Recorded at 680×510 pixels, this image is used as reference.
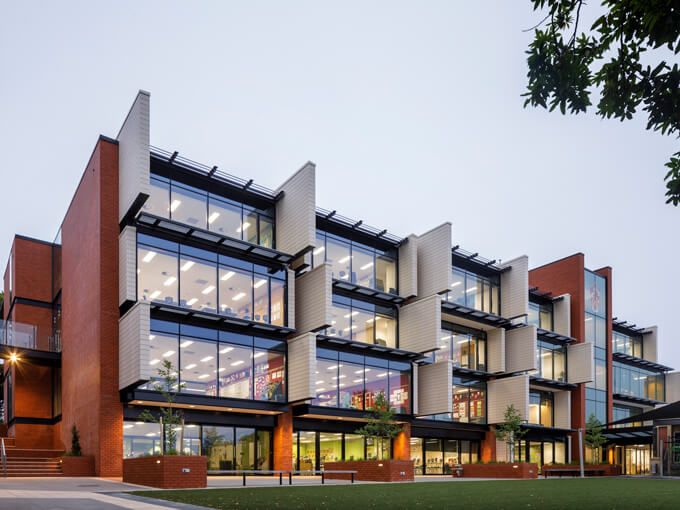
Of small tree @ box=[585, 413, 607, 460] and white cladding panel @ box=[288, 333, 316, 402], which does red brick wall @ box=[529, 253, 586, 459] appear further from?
white cladding panel @ box=[288, 333, 316, 402]

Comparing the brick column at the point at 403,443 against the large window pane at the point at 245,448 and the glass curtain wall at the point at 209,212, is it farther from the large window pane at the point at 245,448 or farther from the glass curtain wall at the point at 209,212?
the glass curtain wall at the point at 209,212

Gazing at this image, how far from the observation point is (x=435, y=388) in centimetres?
3841

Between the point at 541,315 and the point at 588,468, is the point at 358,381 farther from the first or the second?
the point at 541,315

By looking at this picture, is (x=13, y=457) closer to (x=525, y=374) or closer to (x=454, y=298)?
(x=454, y=298)

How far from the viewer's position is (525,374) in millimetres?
43375

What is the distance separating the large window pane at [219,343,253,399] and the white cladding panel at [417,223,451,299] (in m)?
13.0

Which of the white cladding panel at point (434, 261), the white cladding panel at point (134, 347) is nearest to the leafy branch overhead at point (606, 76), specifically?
the white cladding panel at point (134, 347)

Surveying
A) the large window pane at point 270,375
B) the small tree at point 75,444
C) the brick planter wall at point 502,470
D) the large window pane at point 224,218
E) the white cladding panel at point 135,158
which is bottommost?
the brick planter wall at point 502,470

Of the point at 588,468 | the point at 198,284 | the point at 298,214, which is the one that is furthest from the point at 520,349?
the point at 198,284

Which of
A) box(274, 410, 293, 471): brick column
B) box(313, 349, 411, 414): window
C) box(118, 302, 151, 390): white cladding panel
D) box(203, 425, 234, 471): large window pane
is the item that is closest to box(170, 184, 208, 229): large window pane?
box(118, 302, 151, 390): white cladding panel

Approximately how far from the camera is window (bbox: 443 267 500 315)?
43.1m

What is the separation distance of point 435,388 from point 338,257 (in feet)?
32.4

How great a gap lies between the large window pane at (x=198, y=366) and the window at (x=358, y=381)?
641 centimetres

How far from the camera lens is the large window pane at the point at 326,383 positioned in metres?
34.3
